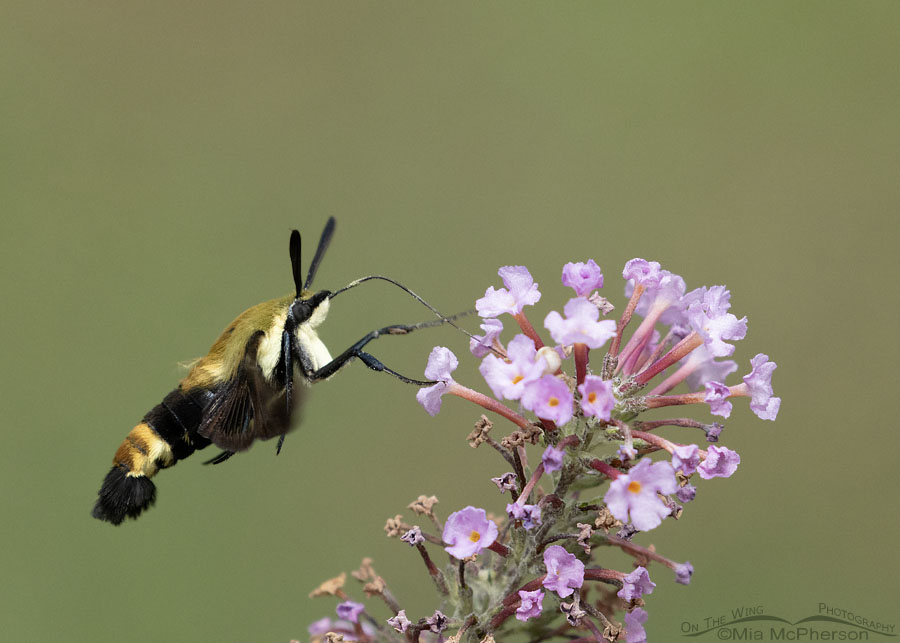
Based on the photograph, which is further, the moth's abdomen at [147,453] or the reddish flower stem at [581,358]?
the moth's abdomen at [147,453]

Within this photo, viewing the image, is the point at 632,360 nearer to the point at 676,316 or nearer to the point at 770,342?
the point at 676,316

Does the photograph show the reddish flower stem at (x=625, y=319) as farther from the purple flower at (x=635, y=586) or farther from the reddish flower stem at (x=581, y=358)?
the purple flower at (x=635, y=586)

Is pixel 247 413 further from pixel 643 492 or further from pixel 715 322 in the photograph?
pixel 715 322

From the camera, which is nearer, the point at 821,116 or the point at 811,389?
the point at 811,389

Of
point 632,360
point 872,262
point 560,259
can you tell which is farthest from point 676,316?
point 872,262

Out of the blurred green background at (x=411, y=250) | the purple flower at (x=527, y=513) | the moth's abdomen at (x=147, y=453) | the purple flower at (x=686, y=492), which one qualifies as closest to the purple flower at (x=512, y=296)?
the purple flower at (x=527, y=513)

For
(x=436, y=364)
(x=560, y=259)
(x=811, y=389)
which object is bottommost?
(x=436, y=364)
